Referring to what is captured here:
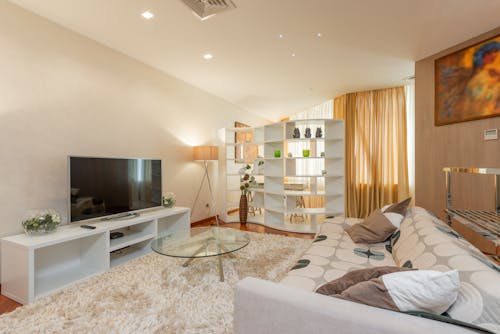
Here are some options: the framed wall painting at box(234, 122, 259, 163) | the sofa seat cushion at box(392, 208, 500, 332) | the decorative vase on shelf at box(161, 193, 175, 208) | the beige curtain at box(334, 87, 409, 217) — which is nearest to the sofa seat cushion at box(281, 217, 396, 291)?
the sofa seat cushion at box(392, 208, 500, 332)

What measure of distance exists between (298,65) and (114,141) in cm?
288

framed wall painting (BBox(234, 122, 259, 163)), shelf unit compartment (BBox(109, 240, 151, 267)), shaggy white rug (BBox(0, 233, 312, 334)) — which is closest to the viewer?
shaggy white rug (BBox(0, 233, 312, 334))

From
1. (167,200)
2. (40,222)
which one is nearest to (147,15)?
(40,222)

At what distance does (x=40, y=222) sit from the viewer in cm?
228

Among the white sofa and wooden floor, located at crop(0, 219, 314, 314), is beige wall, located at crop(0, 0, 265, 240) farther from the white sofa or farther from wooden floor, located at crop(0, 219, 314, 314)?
the white sofa

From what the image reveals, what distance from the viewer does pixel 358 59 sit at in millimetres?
3646

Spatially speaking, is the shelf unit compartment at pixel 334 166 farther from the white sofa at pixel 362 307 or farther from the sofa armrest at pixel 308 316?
the sofa armrest at pixel 308 316

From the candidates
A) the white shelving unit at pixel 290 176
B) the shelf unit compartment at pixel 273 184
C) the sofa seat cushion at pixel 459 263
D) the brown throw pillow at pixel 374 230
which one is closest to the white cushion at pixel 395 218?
the brown throw pillow at pixel 374 230

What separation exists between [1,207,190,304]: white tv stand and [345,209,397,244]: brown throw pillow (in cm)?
237

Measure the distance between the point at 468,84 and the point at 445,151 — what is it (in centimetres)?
88

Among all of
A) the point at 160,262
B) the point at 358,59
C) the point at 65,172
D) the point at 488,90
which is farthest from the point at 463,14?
the point at 65,172

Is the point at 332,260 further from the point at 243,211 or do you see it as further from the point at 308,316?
the point at 243,211

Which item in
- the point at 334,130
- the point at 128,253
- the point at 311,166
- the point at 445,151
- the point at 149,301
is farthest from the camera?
the point at 311,166

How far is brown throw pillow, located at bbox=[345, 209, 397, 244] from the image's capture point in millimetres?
2238
